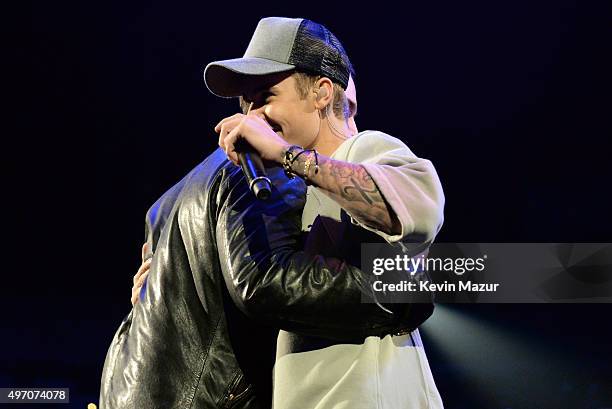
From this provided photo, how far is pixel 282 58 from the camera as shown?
4.71 feet

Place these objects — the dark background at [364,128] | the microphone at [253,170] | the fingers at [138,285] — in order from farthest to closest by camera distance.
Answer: the dark background at [364,128] < the fingers at [138,285] < the microphone at [253,170]

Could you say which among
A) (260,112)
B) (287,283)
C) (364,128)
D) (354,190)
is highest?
(364,128)

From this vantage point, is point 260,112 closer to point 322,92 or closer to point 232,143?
point 322,92

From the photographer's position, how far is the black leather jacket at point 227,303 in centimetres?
118

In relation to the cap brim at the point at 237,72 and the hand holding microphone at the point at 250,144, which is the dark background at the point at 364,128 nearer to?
the cap brim at the point at 237,72

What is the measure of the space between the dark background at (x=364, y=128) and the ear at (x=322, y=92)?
7.10 ft

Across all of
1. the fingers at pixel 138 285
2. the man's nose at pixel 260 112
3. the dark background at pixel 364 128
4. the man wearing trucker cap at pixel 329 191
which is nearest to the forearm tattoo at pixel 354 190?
the man wearing trucker cap at pixel 329 191

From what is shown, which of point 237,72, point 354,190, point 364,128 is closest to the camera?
point 354,190

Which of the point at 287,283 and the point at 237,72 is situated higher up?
the point at 237,72

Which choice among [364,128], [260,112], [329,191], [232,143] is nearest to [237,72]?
[260,112]

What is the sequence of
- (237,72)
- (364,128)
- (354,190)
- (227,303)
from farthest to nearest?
1. (364,128)
2. (237,72)
3. (227,303)
4. (354,190)

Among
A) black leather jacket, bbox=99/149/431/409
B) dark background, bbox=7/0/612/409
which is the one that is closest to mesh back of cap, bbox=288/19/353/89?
black leather jacket, bbox=99/149/431/409

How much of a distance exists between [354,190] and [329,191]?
0.12 feet

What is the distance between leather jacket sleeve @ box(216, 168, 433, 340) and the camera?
117 centimetres
